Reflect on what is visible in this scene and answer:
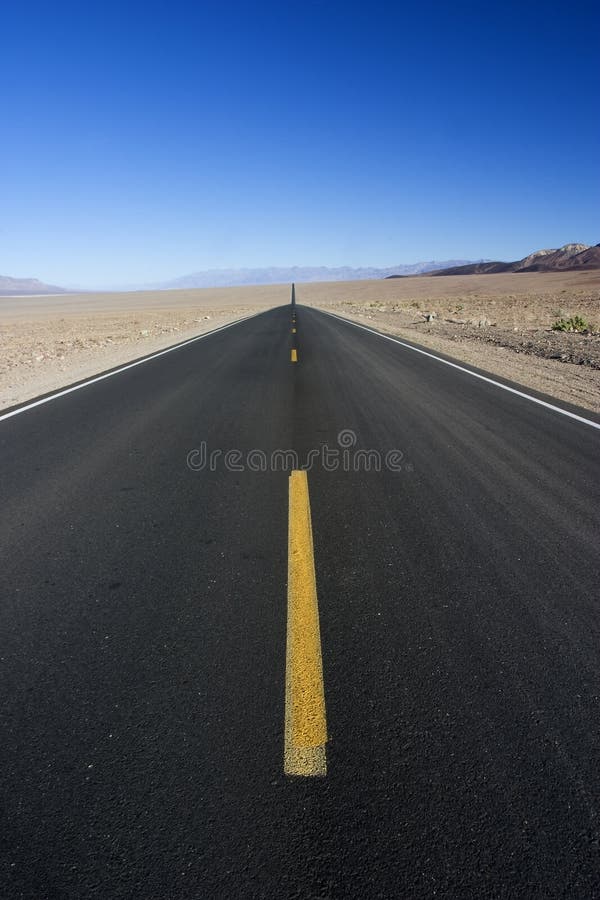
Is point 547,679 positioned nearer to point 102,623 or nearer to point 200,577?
point 200,577

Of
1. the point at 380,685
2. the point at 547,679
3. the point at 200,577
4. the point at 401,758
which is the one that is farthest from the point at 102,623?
the point at 547,679

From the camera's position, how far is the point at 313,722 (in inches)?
83.4

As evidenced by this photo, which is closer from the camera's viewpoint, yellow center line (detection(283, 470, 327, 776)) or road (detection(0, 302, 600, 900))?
road (detection(0, 302, 600, 900))

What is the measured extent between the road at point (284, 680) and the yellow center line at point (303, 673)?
5 cm

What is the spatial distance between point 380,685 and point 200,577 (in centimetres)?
134

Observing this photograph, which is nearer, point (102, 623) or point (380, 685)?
point (380, 685)

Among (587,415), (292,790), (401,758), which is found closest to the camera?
(292,790)

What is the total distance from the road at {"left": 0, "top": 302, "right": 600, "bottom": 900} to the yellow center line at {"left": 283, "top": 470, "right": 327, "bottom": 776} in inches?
2.1

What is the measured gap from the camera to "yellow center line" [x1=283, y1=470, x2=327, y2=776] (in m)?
1.97

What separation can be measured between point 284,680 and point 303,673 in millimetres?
94

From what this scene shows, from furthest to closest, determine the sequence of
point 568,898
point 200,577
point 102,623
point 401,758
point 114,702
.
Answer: point 200,577, point 102,623, point 114,702, point 401,758, point 568,898

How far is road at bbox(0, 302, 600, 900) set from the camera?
165cm

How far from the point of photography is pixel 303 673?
238 centimetres

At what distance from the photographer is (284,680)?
2340mm
